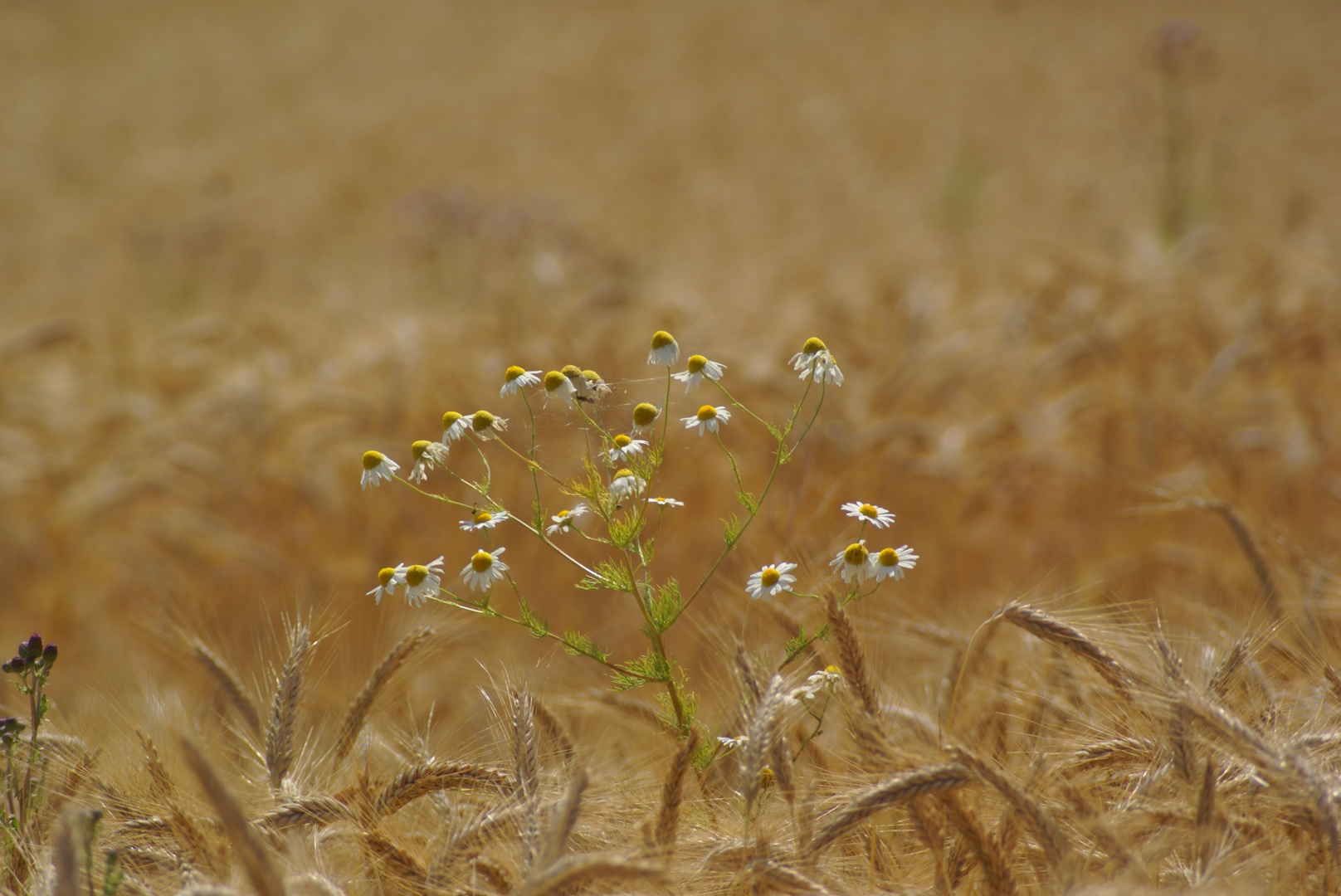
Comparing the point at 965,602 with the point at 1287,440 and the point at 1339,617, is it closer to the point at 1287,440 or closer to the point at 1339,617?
the point at 1339,617

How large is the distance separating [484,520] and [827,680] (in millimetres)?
440

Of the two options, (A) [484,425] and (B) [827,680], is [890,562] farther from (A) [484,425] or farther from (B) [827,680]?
(A) [484,425]

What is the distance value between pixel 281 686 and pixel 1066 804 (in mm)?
951

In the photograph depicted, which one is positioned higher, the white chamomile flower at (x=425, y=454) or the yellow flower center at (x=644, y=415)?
the yellow flower center at (x=644, y=415)

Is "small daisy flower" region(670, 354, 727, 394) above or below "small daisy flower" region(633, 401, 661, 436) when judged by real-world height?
above

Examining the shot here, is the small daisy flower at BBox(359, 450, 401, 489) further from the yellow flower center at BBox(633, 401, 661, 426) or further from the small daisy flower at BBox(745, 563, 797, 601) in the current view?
the small daisy flower at BBox(745, 563, 797, 601)

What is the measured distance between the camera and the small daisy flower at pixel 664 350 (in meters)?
0.98

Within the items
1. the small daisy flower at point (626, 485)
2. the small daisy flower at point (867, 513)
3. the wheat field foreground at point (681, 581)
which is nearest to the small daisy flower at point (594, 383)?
the wheat field foreground at point (681, 581)

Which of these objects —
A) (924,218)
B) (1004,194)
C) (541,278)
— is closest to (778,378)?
(541,278)

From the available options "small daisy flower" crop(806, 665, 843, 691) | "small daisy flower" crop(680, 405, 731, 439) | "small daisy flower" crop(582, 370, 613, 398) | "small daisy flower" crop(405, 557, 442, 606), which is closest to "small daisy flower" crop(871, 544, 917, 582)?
"small daisy flower" crop(806, 665, 843, 691)

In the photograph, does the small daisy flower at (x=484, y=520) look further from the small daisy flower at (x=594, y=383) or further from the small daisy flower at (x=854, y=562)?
the small daisy flower at (x=854, y=562)

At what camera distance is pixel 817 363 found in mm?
965

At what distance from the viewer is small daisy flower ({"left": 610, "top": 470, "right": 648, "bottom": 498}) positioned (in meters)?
0.95

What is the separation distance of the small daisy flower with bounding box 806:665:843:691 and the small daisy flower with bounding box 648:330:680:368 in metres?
0.41
